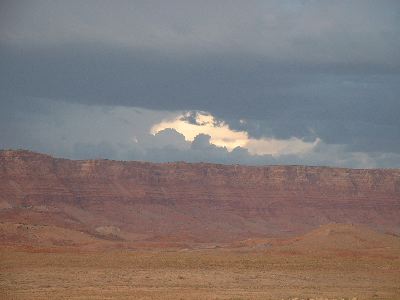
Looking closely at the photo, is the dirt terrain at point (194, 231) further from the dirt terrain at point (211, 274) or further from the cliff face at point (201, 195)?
the cliff face at point (201, 195)

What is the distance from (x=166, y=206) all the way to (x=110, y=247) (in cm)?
7339

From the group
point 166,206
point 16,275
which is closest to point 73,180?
point 166,206

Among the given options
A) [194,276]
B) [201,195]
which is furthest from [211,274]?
[201,195]

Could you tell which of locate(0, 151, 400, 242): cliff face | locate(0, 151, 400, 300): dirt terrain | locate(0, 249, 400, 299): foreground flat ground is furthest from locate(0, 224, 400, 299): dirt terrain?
locate(0, 151, 400, 242): cliff face

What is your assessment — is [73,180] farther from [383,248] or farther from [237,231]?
[383,248]

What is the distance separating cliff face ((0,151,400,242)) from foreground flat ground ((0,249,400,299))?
6689 cm

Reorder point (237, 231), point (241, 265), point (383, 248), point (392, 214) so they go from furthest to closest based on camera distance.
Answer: point (392, 214)
point (237, 231)
point (383, 248)
point (241, 265)

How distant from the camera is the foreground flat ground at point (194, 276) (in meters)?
40.9

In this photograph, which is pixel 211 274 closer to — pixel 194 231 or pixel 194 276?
pixel 194 276

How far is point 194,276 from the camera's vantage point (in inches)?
2032

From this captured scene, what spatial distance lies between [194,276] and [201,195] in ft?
389

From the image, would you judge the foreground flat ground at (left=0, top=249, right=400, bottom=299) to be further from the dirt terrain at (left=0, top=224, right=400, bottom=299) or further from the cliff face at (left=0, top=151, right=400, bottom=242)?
the cliff face at (left=0, top=151, right=400, bottom=242)

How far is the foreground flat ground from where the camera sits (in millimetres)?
40938

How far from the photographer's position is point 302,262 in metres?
63.8
